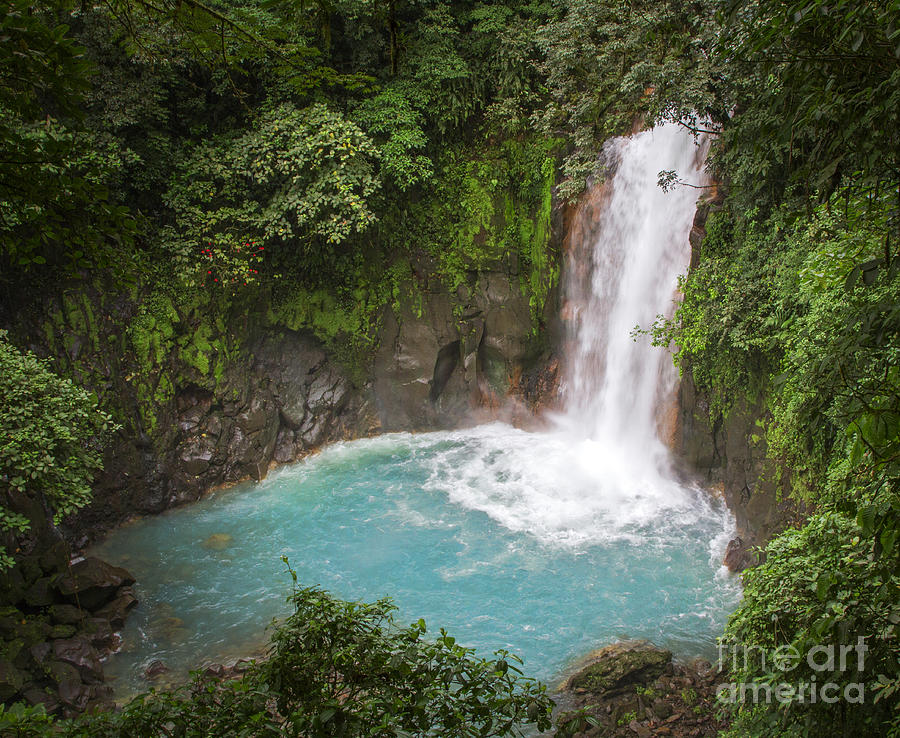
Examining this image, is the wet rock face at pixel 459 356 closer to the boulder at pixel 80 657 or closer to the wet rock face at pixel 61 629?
the wet rock face at pixel 61 629

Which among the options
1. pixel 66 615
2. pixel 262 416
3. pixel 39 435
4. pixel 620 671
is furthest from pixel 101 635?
pixel 620 671

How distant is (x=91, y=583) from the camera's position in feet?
28.2

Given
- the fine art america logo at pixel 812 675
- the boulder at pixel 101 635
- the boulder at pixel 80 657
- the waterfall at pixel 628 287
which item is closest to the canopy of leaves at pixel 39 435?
the boulder at pixel 80 657

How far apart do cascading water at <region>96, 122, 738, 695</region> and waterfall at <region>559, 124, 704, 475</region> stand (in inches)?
1.4

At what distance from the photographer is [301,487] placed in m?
12.2

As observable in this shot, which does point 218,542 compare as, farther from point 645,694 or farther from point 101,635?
point 645,694

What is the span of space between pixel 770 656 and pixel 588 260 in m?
9.69

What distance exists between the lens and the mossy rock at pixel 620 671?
6.93 metres

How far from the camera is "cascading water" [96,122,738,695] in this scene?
8398 millimetres

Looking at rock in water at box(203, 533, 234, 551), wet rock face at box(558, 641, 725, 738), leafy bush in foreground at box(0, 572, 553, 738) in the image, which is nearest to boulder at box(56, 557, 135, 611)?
rock in water at box(203, 533, 234, 551)

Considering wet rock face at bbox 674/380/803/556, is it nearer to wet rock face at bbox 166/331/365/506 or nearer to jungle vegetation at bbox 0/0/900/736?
jungle vegetation at bbox 0/0/900/736

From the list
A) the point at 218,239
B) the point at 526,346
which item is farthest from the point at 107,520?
the point at 526,346

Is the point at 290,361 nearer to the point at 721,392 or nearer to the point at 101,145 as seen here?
the point at 101,145

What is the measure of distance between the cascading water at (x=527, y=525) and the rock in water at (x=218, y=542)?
2.0 inches
